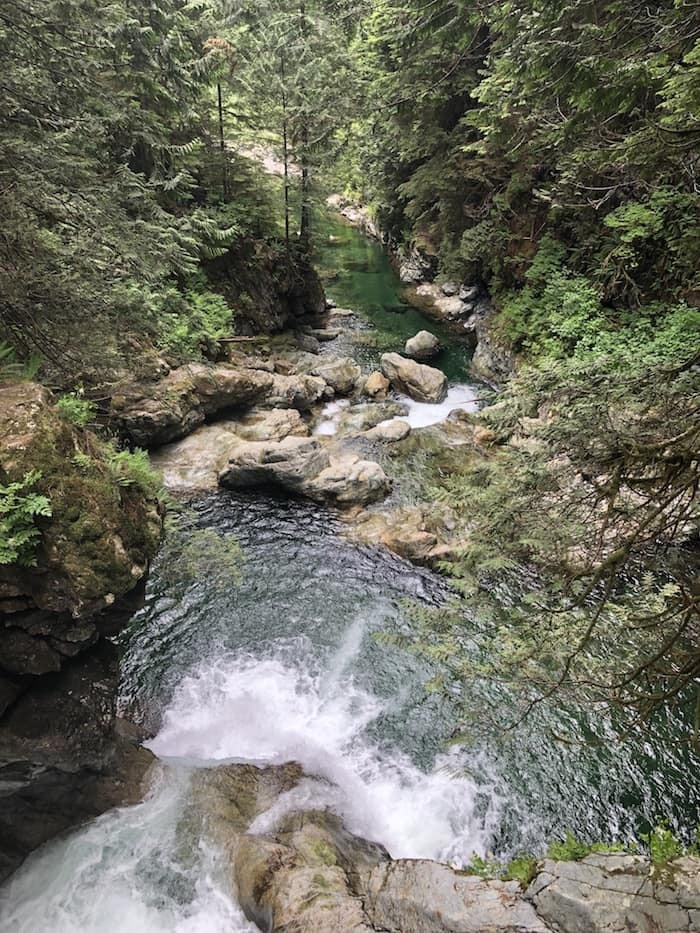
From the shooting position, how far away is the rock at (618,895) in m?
3.51

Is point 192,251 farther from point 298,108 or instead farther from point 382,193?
point 382,193

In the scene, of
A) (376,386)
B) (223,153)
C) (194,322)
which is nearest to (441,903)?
(194,322)

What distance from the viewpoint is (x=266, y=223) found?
18.4 meters

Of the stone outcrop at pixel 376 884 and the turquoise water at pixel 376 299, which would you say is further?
the turquoise water at pixel 376 299

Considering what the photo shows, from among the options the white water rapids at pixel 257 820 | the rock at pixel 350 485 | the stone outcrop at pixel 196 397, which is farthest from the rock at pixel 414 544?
the stone outcrop at pixel 196 397

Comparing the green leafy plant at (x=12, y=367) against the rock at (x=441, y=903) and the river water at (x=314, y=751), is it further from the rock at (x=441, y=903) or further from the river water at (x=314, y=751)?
the rock at (x=441, y=903)

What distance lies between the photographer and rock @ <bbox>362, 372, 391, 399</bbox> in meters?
16.1

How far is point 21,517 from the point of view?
416 centimetres

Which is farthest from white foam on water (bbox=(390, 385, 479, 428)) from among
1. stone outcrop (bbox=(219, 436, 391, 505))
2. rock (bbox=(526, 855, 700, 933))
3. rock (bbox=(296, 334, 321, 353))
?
rock (bbox=(526, 855, 700, 933))

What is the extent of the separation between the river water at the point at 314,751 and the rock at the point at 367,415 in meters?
5.52

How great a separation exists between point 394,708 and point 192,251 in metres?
12.9

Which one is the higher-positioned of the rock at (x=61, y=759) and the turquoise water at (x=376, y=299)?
the turquoise water at (x=376, y=299)

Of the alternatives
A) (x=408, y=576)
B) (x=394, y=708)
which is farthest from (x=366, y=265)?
(x=394, y=708)

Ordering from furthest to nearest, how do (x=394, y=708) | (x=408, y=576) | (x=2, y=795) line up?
(x=408, y=576) → (x=394, y=708) → (x=2, y=795)
